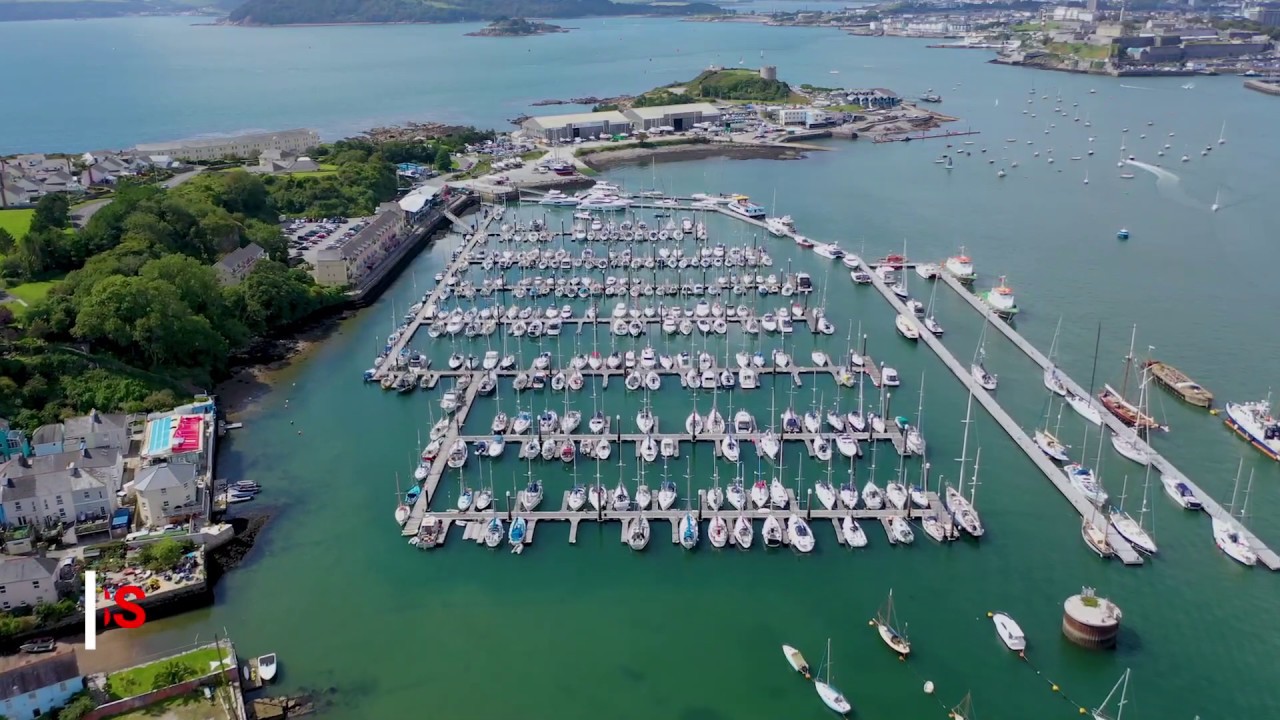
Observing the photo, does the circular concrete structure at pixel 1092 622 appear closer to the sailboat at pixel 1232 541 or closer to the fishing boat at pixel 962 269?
the sailboat at pixel 1232 541

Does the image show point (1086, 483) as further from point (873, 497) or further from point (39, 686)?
point (39, 686)

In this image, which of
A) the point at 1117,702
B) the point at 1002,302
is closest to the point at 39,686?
the point at 1117,702

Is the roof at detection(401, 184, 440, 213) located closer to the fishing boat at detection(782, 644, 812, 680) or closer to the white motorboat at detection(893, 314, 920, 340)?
the white motorboat at detection(893, 314, 920, 340)

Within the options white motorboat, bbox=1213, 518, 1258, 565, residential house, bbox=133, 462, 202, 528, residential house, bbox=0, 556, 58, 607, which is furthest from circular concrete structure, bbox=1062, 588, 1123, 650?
residential house, bbox=0, 556, 58, 607

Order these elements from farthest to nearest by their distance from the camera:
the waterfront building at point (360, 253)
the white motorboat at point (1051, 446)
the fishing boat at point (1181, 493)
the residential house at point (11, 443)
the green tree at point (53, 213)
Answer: the waterfront building at point (360, 253) → the green tree at point (53, 213) → the white motorboat at point (1051, 446) → the residential house at point (11, 443) → the fishing boat at point (1181, 493)

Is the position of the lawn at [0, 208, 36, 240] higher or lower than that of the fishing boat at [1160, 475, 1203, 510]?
higher

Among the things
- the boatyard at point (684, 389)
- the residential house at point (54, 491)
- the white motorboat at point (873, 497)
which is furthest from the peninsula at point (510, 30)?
the white motorboat at point (873, 497)
